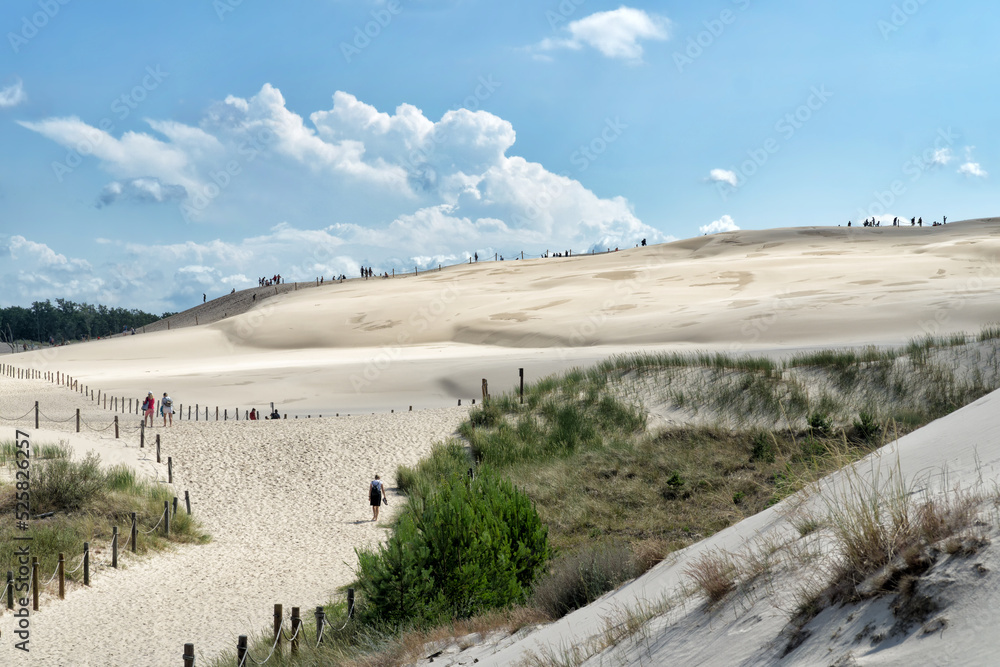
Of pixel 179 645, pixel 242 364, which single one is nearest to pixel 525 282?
pixel 242 364

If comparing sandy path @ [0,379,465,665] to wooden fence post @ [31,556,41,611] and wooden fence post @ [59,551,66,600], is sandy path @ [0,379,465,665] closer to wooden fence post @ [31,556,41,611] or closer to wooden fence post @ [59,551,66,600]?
wooden fence post @ [59,551,66,600]

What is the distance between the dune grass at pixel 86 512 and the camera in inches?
577

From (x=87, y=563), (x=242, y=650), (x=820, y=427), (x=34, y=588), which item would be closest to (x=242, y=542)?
(x=87, y=563)

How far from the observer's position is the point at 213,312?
332 ft

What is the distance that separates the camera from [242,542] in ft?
56.6

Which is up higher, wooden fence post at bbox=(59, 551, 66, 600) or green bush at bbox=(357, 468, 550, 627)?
green bush at bbox=(357, 468, 550, 627)

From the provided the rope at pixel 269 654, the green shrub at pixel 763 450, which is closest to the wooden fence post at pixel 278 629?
the rope at pixel 269 654

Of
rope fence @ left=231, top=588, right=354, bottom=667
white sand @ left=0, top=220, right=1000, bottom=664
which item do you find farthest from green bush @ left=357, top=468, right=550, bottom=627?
white sand @ left=0, top=220, right=1000, bottom=664

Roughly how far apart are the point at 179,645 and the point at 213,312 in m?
96.3

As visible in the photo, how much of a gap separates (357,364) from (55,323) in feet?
420

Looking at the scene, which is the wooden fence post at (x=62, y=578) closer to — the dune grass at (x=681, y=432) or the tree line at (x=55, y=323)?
the dune grass at (x=681, y=432)

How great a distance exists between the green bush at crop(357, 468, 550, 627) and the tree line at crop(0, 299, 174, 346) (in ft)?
486

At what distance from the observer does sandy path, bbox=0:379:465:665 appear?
39.2 feet

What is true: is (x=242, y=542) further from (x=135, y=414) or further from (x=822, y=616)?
(x=135, y=414)
